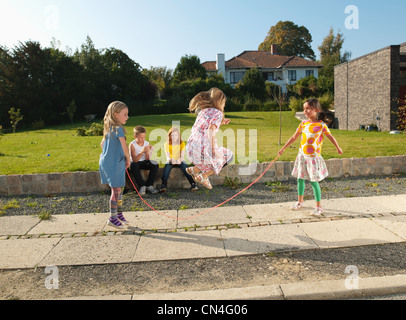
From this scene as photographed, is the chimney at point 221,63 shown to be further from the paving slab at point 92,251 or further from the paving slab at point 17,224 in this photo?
the paving slab at point 92,251

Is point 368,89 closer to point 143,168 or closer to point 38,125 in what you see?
point 143,168

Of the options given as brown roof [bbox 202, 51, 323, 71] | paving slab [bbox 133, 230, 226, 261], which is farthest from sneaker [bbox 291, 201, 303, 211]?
brown roof [bbox 202, 51, 323, 71]

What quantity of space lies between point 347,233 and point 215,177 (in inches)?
143

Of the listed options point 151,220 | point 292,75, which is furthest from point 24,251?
point 292,75

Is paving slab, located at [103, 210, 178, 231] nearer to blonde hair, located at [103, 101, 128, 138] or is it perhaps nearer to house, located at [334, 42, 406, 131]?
blonde hair, located at [103, 101, 128, 138]

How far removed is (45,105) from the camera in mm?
27406

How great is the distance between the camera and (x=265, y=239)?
4.65 metres

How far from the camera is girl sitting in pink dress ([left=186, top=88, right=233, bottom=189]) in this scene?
4727 millimetres

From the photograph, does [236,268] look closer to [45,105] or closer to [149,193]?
[149,193]

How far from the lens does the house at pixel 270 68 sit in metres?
54.8

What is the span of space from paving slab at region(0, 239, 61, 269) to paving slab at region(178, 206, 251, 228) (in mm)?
1994

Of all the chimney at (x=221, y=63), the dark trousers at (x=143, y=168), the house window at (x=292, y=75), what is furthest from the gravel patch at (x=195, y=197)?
the house window at (x=292, y=75)
